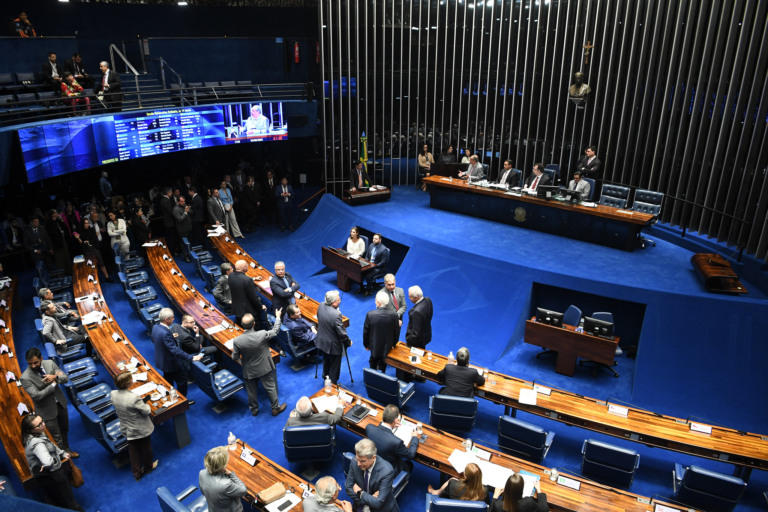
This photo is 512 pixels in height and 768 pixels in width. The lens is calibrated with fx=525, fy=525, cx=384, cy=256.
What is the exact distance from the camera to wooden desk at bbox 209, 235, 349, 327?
9206mm

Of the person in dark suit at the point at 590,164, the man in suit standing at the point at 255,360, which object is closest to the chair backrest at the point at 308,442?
the man in suit standing at the point at 255,360

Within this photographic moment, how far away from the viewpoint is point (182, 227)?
512 inches

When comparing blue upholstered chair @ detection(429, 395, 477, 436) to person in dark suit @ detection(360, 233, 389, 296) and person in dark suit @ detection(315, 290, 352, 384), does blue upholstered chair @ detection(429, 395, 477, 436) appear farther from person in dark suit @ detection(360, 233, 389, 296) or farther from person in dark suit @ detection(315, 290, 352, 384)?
person in dark suit @ detection(360, 233, 389, 296)

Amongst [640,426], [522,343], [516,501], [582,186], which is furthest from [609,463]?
[582,186]

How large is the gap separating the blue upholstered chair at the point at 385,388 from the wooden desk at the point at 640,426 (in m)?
0.47

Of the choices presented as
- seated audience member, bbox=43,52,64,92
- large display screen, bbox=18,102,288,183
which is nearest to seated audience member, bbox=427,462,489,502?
large display screen, bbox=18,102,288,183

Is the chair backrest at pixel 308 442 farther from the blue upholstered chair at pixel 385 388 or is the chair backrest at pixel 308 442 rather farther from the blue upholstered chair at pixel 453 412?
the blue upholstered chair at pixel 453 412

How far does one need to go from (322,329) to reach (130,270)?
268 inches

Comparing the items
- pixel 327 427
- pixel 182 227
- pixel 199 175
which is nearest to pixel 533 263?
pixel 327 427

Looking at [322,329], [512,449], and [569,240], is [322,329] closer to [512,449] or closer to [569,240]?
[512,449]

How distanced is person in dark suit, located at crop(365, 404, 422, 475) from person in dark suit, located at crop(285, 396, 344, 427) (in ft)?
1.77

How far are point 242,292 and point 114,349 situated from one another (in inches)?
80.1

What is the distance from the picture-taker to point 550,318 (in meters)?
8.51

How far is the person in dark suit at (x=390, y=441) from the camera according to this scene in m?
5.51
